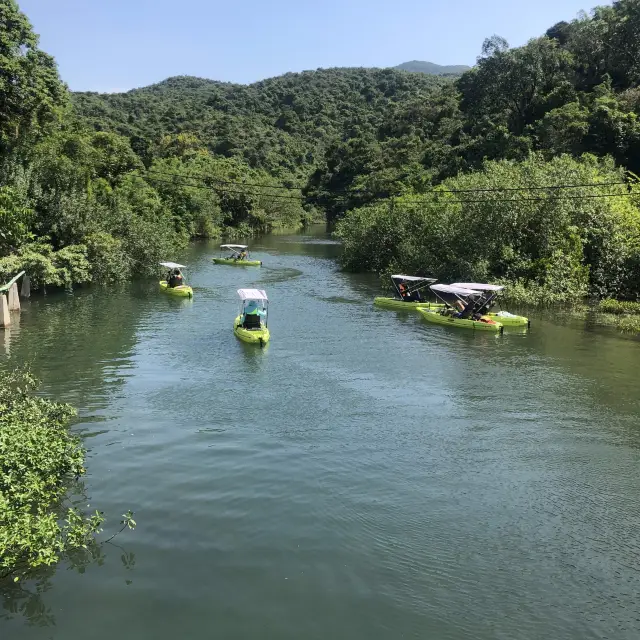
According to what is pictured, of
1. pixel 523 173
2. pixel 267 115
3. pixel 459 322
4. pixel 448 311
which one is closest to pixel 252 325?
pixel 459 322

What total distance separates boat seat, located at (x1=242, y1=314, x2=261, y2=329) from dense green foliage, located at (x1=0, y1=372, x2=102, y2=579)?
42.8ft

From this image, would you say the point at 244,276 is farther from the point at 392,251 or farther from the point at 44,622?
the point at 44,622

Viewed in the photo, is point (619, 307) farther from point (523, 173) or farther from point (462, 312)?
point (523, 173)

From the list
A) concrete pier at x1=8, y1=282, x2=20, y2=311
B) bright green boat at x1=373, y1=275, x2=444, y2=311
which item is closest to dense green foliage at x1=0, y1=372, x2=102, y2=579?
concrete pier at x1=8, y1=282, x2=20, y2=311

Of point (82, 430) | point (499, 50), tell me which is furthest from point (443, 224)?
point (499, 50)

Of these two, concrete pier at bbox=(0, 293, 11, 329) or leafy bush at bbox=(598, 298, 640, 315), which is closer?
concrete pier at bbox=(0, 293, 11, 329)

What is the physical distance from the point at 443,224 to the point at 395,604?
1432 inches

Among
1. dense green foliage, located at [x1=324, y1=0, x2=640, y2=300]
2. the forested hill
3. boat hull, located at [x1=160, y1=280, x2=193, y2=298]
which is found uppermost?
the forested hill

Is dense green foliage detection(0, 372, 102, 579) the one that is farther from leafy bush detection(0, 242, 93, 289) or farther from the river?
leafy bush detection(0, 242, 93, 289)

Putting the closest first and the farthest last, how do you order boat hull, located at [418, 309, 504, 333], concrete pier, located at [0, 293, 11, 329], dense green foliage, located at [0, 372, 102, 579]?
dense green foliage, located at [0, 372, 102, 579] → concrete pier, located at [0, 293, 11, 329] → boat hull, located at [418, 309, 504, 333]

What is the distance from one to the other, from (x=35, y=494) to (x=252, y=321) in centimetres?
1664

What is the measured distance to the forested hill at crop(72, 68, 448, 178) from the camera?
130500 millimetres

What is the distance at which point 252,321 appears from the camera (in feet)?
88.1

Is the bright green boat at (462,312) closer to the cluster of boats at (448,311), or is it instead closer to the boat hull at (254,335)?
the cluster of boats at (448,311)
